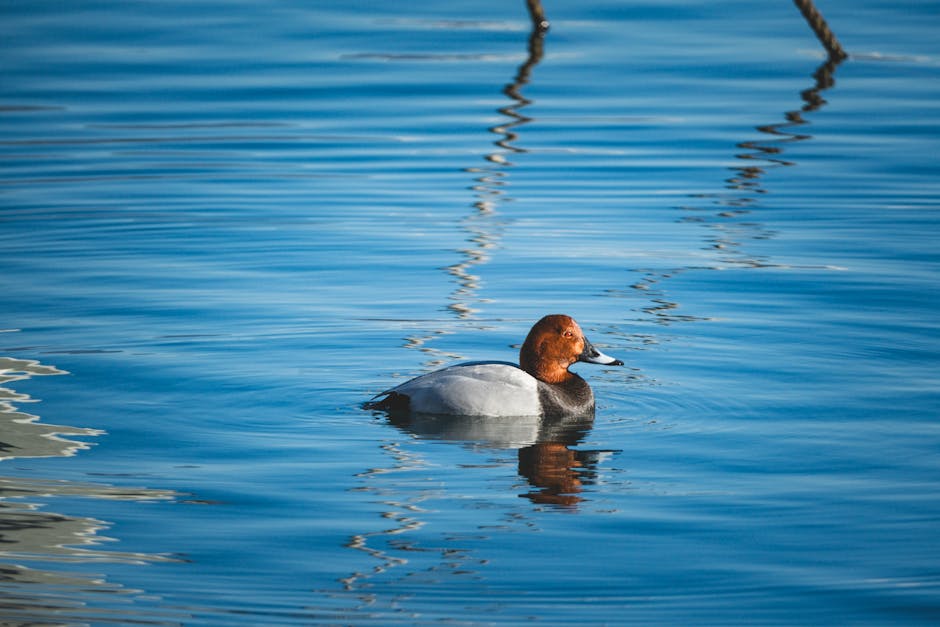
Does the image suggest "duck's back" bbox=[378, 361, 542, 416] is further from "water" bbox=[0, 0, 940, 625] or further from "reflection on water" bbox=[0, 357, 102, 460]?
"reflection on water" bbox=[0, 357, 102, 460]

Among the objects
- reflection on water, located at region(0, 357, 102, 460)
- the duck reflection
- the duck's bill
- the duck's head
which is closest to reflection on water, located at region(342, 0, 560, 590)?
the duck reflection

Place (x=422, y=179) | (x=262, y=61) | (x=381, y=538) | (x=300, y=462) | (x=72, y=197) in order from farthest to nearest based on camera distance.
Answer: (x=262, y=61) → (x=422, y=179) → (x=72, y=197) → (x=300, y=462) → (x=381, y=538)

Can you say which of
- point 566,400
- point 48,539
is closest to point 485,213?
point 566,400

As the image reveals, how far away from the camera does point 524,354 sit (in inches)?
367

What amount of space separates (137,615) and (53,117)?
1635 cm

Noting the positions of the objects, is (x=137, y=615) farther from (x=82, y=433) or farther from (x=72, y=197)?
(x=72, y=197)

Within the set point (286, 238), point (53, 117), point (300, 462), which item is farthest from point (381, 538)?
point (53, 117)

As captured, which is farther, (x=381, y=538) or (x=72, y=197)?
(x=72, y=197)

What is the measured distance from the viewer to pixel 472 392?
8906mm

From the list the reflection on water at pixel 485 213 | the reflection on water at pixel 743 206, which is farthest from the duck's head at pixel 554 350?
→ the reflection on water at pixel 743 206

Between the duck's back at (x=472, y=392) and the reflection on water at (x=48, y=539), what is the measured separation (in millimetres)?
1848

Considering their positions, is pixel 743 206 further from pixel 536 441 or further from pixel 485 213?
pixel 536 441

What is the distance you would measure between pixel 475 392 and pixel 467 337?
1.94 m

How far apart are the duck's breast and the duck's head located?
24cm
